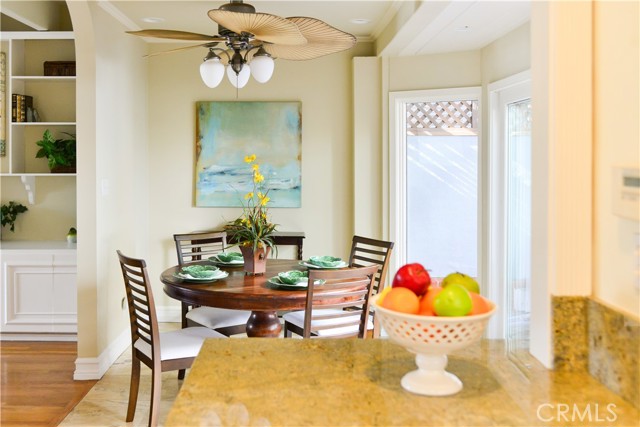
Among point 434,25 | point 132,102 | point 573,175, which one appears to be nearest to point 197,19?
point 132,102

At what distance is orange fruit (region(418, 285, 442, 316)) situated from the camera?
1.28 meters

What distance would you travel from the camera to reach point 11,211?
16.3 ft

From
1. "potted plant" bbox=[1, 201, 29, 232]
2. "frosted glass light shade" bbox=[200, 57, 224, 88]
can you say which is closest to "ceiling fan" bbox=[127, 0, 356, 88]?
"frosted glass light shade" bbox=[200, 57, 224, 88]

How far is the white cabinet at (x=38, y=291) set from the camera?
4566 millimetres

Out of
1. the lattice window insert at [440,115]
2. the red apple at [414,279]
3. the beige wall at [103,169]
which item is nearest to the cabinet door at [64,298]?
the beige wall at [103,169]

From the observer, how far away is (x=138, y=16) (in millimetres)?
4477

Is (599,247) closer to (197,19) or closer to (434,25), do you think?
(434,25)

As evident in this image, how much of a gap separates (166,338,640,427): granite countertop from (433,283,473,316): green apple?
0.18 meters

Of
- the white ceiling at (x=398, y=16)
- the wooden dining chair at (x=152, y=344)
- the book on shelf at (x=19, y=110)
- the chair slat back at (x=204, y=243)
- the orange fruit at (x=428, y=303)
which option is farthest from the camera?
the book on shelf at (x=19, y=110)

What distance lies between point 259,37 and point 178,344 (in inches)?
64.5

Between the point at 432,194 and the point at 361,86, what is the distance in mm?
1099

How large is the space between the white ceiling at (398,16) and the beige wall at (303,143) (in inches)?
20.7

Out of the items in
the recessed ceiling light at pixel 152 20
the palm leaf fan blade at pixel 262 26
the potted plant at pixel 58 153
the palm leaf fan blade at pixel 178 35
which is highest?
the recessed ceiling light at pixel 152 20

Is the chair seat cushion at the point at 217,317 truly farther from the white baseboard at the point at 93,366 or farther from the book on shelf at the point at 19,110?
the book on shelf at the point at 19,110
